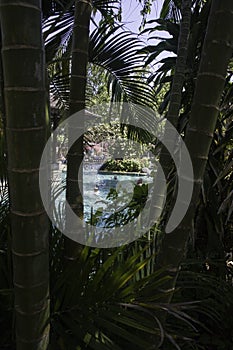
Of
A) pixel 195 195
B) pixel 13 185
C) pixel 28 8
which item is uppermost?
pixel 28 8

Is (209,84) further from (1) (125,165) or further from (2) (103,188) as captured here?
(1) (125,165)

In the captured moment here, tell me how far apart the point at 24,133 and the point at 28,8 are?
0.28 m

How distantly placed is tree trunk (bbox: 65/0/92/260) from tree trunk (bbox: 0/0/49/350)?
512 millimetres

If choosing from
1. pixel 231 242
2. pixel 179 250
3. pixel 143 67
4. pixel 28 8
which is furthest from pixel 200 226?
pixel 28 8

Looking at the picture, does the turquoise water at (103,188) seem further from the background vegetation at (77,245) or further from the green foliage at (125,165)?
the background vegetation at (77,245)

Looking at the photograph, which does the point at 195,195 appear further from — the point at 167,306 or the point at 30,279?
the point at 30,279

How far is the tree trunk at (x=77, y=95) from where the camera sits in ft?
4.70

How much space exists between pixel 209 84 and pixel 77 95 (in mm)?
649

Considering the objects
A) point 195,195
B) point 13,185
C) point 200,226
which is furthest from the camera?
point 200,226

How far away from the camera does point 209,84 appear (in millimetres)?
996

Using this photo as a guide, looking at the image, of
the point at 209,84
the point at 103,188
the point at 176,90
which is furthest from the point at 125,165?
the point at 209,84

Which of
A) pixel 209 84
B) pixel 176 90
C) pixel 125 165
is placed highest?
pixel 209 84

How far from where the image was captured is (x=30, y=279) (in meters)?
0.94

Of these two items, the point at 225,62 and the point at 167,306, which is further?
the point at 167,306
